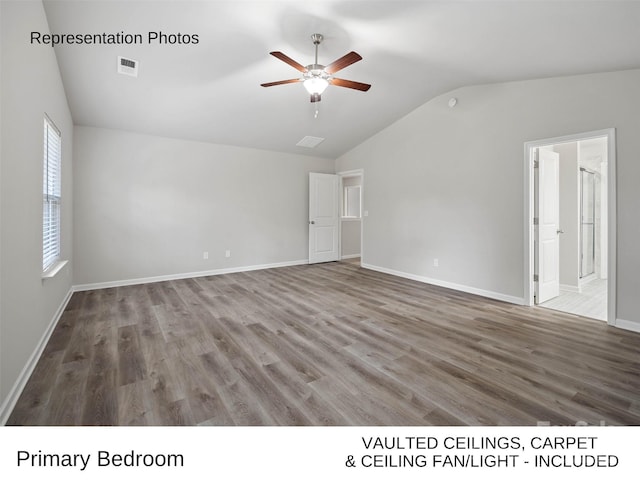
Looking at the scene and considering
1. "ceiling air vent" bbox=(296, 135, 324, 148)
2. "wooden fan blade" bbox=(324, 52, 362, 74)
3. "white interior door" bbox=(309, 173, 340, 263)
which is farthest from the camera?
"white interior door" bbox=(309, 173, 340, 263)

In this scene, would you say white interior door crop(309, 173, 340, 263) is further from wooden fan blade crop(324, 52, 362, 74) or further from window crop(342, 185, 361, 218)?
wooden fan blade crop(324, 52, 362, 74)

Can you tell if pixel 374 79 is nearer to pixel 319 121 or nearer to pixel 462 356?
pixel 319 121

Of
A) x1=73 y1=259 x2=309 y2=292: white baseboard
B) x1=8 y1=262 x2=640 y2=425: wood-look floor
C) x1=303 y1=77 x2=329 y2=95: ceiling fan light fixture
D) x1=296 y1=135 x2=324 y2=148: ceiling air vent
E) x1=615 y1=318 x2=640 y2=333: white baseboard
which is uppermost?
x1=296 y1=135 x2=324 y2=148: ceiling air vent

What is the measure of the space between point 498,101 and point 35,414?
17.3 ft

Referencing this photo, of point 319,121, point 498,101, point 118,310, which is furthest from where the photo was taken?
point 319,121

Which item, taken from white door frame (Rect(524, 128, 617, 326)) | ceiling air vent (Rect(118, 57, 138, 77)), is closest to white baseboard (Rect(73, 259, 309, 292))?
ceiling air vent (Rect(118, 57, 138, 77))

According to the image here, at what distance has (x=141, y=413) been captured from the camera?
166 cm

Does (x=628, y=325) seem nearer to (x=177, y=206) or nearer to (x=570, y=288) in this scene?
(x=570, y=288)

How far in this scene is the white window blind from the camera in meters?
2.69

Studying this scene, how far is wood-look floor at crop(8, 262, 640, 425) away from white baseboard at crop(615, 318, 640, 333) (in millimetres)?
99

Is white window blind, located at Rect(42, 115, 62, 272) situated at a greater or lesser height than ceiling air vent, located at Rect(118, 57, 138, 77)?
lesser

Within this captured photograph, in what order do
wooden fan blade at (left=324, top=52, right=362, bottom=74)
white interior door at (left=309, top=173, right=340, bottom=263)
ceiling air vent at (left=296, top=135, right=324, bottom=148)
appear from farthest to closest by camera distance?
white interior door at (left=309, top=173, right=340, bottom=263)
ceiling air vent at (left=296, top=135, right=324, bottom=148)
wooden fan blade at (left=324, top=52, right=362, bottom=74)

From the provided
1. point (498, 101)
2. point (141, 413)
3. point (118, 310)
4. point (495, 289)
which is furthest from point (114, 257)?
point (498, 101)

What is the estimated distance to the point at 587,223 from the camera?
5070 mm
